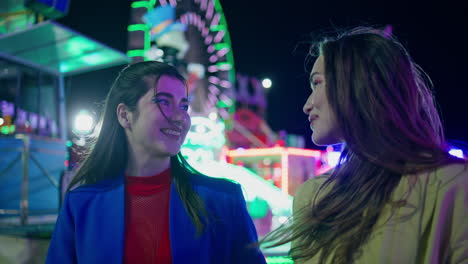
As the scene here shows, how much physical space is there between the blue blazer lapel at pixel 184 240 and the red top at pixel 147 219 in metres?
0.06

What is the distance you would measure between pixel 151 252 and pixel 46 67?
7.46 metres

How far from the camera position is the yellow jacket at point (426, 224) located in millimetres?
1260

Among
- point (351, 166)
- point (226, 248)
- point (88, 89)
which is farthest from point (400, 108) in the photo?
point (88, 89)

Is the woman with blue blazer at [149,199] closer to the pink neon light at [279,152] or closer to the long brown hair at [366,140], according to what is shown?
the long brown hair at [366,140]

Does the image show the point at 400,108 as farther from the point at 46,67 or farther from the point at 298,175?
the point at 298,175

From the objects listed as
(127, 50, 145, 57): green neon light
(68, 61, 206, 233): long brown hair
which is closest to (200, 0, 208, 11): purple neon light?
(127, 50, 145, 57): green neon light

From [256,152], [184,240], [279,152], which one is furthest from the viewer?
[256,152]

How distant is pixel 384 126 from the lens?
142cm

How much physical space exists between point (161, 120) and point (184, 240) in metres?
0.61

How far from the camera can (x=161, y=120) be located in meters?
2.23

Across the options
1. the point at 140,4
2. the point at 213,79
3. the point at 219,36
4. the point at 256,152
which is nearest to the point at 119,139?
the point at 140,4

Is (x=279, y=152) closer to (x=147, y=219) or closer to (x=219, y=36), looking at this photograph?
(x=219, y=36)

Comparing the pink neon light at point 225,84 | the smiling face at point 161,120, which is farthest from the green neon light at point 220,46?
the smiling face at point 161,120

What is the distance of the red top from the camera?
2.11 metres
